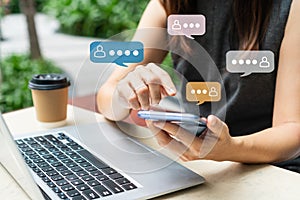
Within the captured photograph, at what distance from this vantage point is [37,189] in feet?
1.53

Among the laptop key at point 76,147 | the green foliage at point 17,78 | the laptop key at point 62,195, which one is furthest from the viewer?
the green foliage at point 17,78

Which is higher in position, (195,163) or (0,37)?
(0,37)

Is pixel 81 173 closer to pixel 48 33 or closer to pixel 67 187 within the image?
pixel 67 187

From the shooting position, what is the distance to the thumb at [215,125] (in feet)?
1.57

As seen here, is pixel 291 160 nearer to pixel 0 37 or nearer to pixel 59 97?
pixel 59 97

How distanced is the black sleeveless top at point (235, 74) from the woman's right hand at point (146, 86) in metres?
0.11

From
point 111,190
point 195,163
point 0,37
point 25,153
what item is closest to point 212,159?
point 195,163

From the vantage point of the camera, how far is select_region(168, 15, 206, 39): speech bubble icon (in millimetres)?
658

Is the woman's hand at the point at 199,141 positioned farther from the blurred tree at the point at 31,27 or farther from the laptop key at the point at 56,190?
the blurred tree at the point at 31,27

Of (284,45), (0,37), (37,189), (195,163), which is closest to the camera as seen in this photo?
(37,189)

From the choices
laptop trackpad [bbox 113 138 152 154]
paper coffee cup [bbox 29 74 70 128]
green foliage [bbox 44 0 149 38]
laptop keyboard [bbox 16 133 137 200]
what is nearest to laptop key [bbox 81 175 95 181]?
laptop keyboard [bbox 16 133 137 200]

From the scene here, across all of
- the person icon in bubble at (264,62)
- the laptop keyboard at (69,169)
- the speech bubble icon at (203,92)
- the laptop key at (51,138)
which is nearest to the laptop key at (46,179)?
the laptop keyboard at (69,169)

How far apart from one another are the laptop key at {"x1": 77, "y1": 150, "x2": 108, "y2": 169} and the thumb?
14cm

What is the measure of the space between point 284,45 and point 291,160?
173 mm
